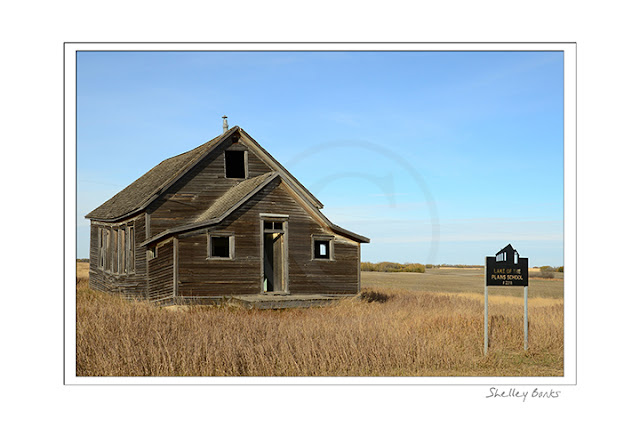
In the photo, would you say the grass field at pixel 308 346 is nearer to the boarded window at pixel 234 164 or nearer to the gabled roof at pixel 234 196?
the gabled roof at pixel 234 196

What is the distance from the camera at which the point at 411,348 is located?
12.1 metres

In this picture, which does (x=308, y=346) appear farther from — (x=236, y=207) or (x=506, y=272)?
(x=236, y=207)

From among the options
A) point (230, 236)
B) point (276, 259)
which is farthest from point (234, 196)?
point (276, 259)

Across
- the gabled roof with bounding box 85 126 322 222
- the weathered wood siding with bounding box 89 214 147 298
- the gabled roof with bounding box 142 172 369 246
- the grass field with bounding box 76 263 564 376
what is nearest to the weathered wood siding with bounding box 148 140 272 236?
the gabled roof with bounding box 85 126 322 222

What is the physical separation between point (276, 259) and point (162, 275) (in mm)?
3911

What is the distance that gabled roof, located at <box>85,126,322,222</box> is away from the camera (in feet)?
70.8

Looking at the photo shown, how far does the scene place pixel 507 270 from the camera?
42.1 ft

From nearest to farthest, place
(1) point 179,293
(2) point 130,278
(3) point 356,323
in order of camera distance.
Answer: (3) point 356,323, (1) point 179,293, (2) point 130,278

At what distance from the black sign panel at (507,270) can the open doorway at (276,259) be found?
29.7 feet
